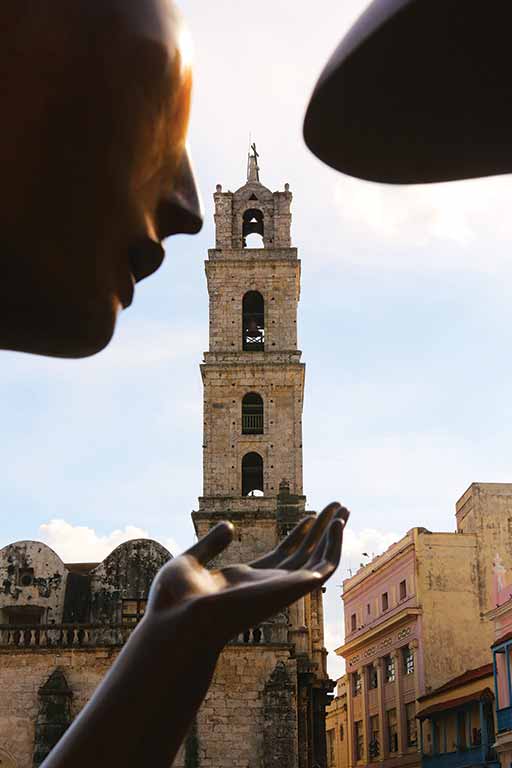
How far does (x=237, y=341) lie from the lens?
29.6 meters

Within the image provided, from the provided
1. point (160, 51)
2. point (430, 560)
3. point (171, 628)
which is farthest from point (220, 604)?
point (430, 560)

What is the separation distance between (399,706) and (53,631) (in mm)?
15978

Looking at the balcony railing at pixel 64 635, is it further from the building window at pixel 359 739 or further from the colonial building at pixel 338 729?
the colonial building at pixel 338 729

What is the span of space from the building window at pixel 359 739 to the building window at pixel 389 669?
3.06 m

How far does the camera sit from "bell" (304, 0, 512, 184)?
2.61 m

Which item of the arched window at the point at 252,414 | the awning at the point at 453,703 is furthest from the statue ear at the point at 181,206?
the awning at the point at 453,703

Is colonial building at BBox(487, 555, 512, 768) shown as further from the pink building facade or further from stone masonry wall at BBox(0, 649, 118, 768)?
stone masonry wall at BBox(0, 649, 118, 768)

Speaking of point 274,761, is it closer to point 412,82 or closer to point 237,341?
point 237,341

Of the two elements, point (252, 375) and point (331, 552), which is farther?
point (252, 375)

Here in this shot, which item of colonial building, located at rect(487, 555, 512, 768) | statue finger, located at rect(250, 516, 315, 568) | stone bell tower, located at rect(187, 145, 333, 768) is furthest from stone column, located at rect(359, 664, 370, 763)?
statue finger, located at rect(250, 516, 315, 568)

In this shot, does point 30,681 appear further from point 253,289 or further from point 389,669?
point 389,669

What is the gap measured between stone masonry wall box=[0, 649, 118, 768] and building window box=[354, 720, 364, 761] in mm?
19310

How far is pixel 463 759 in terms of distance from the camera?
29172 mm

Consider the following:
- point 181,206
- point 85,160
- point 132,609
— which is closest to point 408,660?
point 132,609
